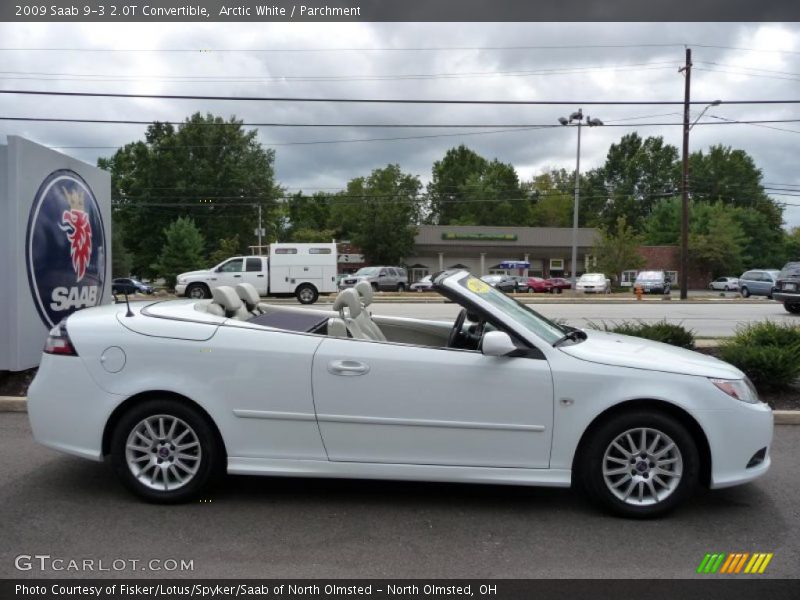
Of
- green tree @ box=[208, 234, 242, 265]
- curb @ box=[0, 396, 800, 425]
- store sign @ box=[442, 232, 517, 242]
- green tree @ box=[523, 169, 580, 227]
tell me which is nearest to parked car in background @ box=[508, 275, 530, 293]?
store sign @ box=[442, 232, 517, 242]

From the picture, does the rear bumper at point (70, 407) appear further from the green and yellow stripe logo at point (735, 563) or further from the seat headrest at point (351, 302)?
the green and yellow stripe logo at point (735, 563)

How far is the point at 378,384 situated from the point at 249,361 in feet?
2.67

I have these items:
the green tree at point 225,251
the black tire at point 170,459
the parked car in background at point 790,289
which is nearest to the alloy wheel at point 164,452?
the black tire at point 170,459

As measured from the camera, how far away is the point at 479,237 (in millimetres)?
63500

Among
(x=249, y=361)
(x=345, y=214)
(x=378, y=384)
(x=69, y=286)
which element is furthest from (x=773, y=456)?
(x=345, y=214)

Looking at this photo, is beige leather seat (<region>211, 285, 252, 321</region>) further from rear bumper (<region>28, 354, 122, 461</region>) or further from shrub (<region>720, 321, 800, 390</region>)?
shrub (<region>720, 321, 800, 390</region>)

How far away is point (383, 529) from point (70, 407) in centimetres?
214

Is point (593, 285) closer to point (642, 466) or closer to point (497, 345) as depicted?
point (642, 466)

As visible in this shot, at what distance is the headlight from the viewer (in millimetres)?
3979

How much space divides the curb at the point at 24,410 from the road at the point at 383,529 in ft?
5.50

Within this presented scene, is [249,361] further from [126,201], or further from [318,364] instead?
[126,201]

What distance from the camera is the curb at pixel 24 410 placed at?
6.25 meters

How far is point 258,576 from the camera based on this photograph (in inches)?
127
